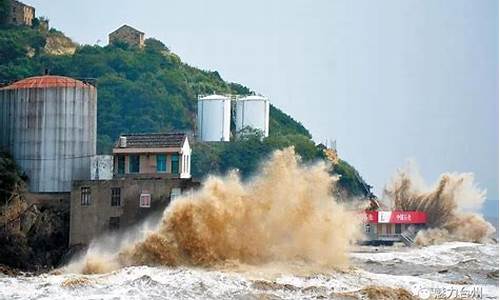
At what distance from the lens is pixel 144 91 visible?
243 feet

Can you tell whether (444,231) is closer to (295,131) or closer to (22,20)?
(295,131)

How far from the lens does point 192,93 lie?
257ft

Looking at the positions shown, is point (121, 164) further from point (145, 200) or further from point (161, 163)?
point (145, 200)

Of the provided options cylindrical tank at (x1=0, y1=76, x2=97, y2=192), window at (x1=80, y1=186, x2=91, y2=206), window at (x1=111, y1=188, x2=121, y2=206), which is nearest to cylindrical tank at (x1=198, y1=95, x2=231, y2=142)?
cylindrical tank at (x1=0, y1=76, x2=97, y2=192)

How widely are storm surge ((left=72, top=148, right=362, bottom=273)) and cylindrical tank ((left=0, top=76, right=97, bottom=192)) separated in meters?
4.41

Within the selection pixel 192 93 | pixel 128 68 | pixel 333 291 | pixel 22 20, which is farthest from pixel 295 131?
pixel 333 291

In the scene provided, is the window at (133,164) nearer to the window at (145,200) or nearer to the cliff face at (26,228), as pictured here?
the cliff face at (26,228)

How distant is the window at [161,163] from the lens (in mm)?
33219

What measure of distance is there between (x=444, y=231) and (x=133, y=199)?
29.0 metres

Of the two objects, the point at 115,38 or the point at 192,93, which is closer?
the point at 192,93

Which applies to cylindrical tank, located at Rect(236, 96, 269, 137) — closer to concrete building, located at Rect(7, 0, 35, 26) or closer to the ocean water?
concrete building, located at Rect(7, 0, 35, 26)

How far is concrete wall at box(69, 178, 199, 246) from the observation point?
29.8 meters

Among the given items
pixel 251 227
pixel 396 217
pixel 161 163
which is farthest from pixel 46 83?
pixel 396 217

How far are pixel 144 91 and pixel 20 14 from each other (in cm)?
1433
